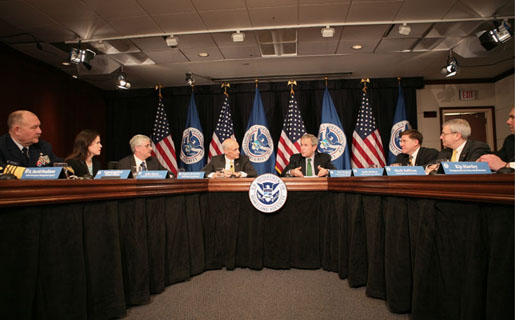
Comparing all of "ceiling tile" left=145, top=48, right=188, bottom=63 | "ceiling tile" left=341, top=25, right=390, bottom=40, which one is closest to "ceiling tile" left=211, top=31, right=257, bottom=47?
"ceiling tile" left=145, top=48, right=188, bottom=63

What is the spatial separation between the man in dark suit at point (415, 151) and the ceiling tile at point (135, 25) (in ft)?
10.6

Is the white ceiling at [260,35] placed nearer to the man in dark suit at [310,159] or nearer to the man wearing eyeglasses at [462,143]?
the man in dark suit at [310,159]

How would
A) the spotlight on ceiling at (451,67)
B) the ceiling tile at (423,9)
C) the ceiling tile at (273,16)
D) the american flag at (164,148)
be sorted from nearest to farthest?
the ceiling tile at (423,9) < the ceiling tile at (273,16) < the spotlight on ceiling at (451,67) < the american flag at (164,148)

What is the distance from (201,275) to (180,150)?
13.0 ft

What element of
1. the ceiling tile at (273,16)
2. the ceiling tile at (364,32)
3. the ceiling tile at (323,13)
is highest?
the ceiling tile at (273,16)

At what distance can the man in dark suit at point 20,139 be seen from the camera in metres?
2.26

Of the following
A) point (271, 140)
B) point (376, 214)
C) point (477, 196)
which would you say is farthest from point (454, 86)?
point (477, 196)

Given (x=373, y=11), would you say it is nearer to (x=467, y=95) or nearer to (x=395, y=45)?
(x=395, y=45)

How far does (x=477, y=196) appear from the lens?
0.97 metres

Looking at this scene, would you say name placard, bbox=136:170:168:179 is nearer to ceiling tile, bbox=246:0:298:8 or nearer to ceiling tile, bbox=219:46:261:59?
ceiling tile, bbox=246:0:298:8

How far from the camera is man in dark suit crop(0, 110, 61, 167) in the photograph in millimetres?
2264

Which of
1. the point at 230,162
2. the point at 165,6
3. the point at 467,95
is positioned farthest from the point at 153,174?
the point at 467,95

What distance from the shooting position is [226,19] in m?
3.48

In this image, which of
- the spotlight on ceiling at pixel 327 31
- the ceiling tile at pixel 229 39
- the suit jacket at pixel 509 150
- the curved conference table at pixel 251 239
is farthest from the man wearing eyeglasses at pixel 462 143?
the ceiling tile at pixel 229 39
